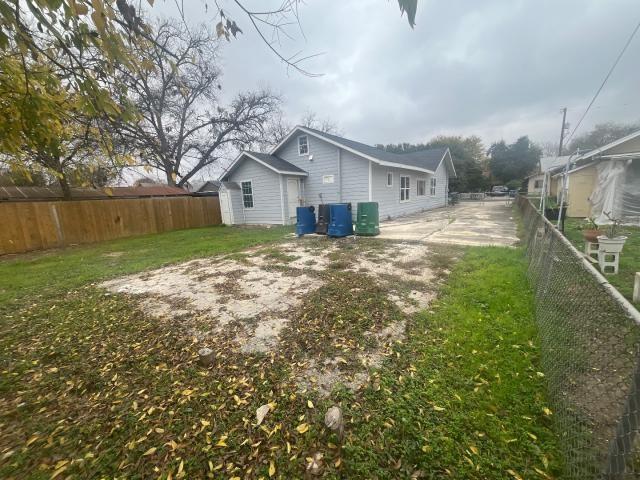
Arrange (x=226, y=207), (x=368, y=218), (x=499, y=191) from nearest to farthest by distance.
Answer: (x=368, y=218)
(x=226, y=207)
(x=499, y=191)

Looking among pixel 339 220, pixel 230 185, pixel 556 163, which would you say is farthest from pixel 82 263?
pixel 556 163

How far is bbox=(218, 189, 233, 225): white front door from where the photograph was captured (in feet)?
49.0

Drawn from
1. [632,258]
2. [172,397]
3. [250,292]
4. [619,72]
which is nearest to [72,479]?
[172,397]

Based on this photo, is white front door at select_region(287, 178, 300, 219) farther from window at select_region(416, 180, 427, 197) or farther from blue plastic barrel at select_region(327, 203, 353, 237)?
window at select_region(416, 180, 427, 197)

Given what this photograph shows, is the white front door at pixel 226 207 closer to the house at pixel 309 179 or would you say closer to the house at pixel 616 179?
the house at pixel 309 179

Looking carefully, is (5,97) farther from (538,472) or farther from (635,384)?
(538,472)

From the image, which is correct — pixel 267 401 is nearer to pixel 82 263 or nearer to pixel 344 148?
pixel 82 263

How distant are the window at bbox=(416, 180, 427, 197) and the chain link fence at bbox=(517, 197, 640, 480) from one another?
49.8 ft

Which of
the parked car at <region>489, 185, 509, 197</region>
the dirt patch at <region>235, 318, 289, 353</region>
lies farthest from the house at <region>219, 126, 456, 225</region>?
the parked car at <region>489, 185, 509, 197</region>

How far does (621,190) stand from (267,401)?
14290mm

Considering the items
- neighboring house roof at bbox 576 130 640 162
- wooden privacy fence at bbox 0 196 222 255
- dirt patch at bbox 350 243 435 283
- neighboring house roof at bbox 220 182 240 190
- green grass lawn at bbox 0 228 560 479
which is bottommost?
green grass lawn at bbox 0 228 560 479

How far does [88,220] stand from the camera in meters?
11.0

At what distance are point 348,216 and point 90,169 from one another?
23.0 feet

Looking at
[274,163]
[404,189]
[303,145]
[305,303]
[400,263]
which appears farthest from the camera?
[404,189]
